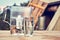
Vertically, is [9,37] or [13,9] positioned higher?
[13,9]

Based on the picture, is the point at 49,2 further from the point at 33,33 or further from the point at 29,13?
the point at 33,33

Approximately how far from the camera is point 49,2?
1.45m

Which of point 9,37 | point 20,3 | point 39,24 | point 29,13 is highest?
point 20,3

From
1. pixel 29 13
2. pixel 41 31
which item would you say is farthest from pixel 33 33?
pixel 29 13

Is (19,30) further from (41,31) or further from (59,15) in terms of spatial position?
(59,15)

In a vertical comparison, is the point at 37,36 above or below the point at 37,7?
below

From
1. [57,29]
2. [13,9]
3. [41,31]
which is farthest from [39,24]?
[13,9]

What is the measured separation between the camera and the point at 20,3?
142 cm

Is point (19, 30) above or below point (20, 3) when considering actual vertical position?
below

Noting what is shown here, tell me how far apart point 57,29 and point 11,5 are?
554 mm

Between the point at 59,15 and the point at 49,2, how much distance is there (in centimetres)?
18

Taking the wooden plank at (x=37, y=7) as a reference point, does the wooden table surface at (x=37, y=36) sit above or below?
below

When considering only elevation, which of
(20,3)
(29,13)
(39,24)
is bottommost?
(39,24)

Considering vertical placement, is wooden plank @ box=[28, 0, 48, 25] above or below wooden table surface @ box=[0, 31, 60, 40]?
above
